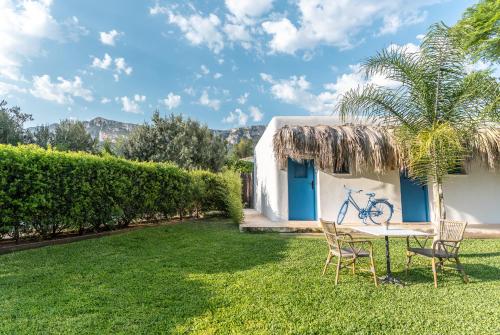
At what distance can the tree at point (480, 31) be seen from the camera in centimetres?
600

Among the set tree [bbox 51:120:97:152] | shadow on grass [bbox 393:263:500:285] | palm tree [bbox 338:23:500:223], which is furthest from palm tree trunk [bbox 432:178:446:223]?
tree [bbox 51:120:97:152]

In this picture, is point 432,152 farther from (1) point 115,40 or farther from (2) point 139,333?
(1) point 115,40

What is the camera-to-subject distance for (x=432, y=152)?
21.2 ft

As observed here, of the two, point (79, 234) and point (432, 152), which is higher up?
point (432, 152)

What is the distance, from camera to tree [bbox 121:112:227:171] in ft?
74.3

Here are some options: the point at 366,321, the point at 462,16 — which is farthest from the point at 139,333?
the point at 462,16

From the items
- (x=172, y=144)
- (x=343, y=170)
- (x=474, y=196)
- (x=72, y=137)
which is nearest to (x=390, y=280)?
(x=343, y=170)

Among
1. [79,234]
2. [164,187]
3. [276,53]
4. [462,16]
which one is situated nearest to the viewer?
[462,16]

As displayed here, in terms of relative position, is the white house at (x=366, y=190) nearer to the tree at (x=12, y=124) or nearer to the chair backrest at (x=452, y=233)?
the chair backrest at (x=452, y=233)

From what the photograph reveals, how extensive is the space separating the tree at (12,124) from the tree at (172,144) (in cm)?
669

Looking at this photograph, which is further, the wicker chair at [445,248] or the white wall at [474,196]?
the white wall at [474,196]

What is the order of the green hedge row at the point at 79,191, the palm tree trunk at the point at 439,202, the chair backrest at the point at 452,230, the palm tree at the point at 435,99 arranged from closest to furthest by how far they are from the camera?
1. the chair backrest at the point at 452,230
2. the green hedge row at the point at 79,191
3. the palm tree at the point at 435,99
4. the palm tree trunk at the point at 439,202

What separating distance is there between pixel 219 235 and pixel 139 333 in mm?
5759

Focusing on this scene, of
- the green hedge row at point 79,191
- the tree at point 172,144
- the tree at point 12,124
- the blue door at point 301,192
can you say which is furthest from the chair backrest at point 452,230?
the tree at point 12,124
